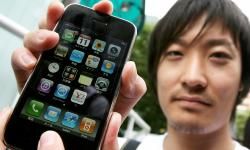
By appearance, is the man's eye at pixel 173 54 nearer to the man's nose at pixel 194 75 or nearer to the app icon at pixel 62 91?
the man's nose at pixel 194 75

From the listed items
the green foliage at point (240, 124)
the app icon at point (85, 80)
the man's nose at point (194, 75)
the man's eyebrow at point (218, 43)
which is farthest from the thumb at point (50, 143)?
the green foliage at point (240, 124)

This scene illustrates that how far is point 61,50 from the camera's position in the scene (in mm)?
525

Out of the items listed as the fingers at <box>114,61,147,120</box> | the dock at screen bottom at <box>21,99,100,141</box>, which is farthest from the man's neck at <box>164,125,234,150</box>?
the dock at screen bottom at <box>21,99,100,141</box>

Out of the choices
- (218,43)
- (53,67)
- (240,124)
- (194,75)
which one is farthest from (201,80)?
(240,124)

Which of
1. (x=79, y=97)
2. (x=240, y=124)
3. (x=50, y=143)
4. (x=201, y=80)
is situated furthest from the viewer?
(x=240, y=124)

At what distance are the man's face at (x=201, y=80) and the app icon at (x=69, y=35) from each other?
337 millimetres

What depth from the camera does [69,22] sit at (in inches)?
21.3

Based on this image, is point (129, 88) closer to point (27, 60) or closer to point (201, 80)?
point (27, 60)

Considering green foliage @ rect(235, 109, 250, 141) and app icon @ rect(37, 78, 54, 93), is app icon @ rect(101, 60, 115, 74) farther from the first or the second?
green foliage @ rect(235, 109, 250, 141)

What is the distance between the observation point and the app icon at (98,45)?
0.54 m

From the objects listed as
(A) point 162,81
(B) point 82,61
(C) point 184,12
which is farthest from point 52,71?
(C) point 184,12

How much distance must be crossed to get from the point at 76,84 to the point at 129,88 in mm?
91

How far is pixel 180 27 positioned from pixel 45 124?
0.52 m

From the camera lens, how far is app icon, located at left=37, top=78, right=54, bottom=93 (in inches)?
19.9
